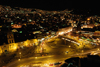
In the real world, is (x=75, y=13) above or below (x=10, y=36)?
above

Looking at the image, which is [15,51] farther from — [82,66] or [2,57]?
[82,66]

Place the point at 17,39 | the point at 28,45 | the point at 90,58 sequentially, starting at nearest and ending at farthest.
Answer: the point at 90,58 → the point at 17,39 → the point at 28,45

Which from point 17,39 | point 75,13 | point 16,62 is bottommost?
point 16,62

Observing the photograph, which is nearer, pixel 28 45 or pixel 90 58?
pixel 90 58

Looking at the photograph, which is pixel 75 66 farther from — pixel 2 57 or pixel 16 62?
pixel 2 57

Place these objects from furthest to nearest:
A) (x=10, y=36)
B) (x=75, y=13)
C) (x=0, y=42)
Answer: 1. (x=75, y=13)
2. (x=10, y=36)
3. (x=0, y=42)

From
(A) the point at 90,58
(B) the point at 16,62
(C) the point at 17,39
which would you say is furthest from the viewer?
(C) the point at 17,39

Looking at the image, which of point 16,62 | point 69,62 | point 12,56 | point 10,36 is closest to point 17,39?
point 10,36

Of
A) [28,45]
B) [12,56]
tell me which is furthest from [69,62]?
[28,45]

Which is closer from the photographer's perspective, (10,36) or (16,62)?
(16,62)
